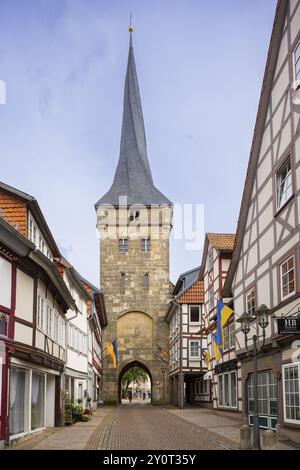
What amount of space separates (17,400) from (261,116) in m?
10.7

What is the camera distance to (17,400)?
16.0m

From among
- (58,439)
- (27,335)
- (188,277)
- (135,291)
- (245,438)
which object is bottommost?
(58,439)

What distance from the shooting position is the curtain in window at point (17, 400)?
1539cm

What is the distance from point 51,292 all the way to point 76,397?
11.2 metres

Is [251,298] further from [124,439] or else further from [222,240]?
[222,240]

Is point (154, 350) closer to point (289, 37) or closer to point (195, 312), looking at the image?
point (195, 312)

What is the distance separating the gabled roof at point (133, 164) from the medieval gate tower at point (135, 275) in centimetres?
10

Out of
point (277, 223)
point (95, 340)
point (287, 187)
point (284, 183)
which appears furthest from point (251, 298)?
point (95, 340)

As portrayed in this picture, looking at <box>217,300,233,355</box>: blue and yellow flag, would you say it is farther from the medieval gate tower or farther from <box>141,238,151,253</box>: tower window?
<box>141,238,151,253</box>: tower window

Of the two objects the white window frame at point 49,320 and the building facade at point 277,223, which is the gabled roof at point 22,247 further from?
the building facade at point 277,223

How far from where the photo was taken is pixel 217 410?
31.3m

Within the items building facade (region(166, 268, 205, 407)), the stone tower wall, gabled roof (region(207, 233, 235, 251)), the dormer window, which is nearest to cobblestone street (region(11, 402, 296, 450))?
the dormer window

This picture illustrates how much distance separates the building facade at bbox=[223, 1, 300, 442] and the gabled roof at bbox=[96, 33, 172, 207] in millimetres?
40063
